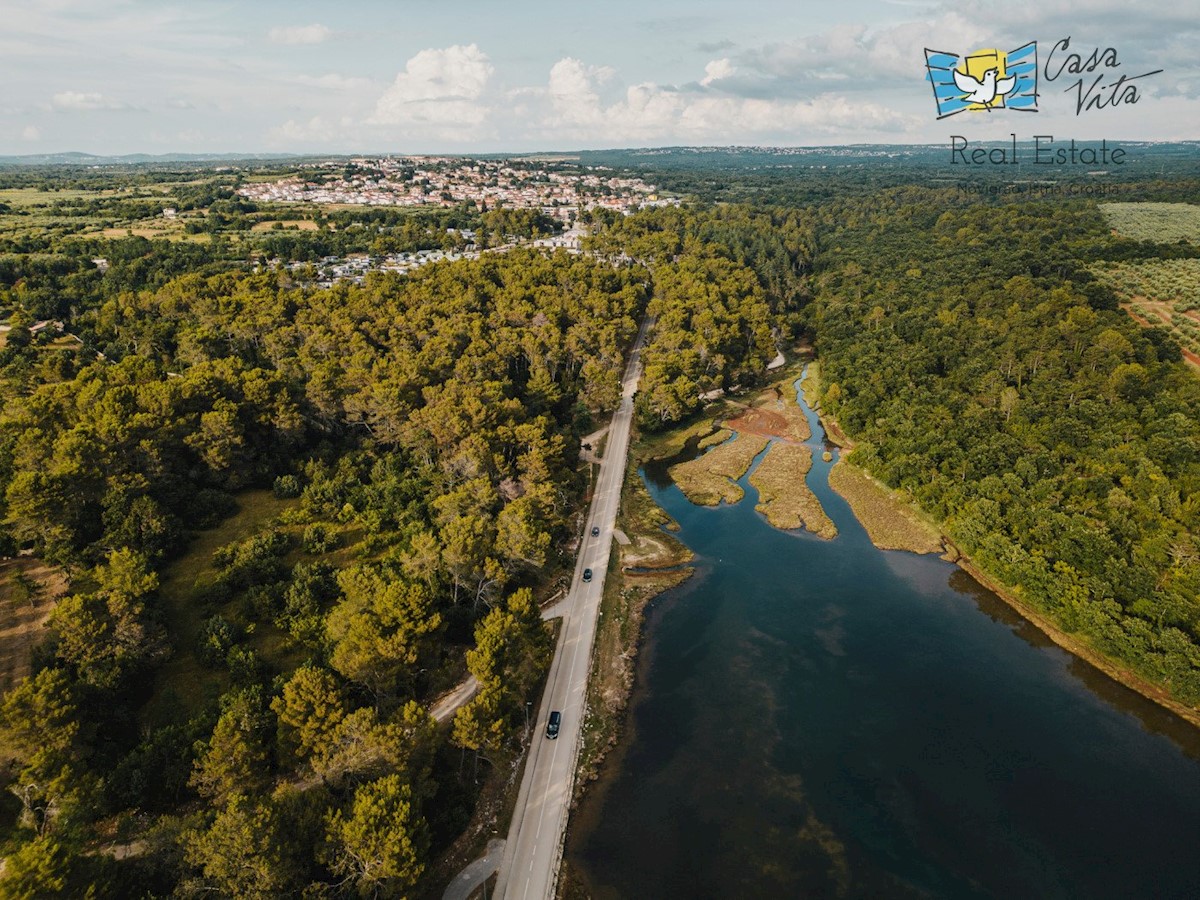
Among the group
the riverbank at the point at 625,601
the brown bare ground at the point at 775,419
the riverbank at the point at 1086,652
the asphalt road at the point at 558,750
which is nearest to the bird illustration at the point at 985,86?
the brown bare ground at the point at 775,419

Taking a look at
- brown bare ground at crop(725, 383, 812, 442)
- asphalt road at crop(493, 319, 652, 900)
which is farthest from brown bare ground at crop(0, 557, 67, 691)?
brown bare ground at crop(725, 383, 812, 442)

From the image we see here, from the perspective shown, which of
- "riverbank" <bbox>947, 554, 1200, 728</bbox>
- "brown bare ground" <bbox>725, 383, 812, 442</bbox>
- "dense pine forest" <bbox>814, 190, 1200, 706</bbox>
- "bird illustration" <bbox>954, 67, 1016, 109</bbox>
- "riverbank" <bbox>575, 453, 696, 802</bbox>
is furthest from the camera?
"brown bare ground" <bbox>725, 383, 812, 442</bbox>

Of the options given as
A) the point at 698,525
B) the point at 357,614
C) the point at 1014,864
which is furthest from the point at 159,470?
the point at 1014,864

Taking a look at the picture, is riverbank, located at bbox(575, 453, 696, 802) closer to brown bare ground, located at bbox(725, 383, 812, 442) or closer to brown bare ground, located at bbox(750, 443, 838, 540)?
brown bare ground, located at bbox(750, 443, 838, 540)

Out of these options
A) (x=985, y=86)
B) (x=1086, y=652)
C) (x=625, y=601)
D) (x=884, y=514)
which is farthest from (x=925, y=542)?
(x=985, y=86)

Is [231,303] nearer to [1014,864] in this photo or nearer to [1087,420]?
[1014,864]

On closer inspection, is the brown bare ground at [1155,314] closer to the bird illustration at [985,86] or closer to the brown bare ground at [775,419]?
the bird illustration at [985,86]
